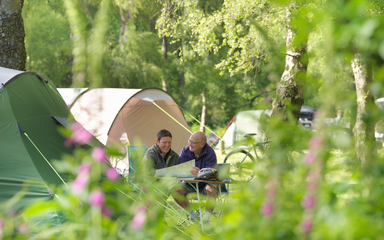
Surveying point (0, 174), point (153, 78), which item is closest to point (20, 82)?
point (0, 174)

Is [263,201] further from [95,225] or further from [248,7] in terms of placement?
[248,7]

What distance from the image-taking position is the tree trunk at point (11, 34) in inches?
185

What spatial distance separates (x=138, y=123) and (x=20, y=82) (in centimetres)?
340

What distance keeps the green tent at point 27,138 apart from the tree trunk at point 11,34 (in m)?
1.20

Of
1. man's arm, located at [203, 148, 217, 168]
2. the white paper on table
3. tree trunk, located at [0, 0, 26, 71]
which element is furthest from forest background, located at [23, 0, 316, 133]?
the white paper on table

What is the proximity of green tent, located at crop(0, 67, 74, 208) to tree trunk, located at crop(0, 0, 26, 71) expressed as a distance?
47.2 inches

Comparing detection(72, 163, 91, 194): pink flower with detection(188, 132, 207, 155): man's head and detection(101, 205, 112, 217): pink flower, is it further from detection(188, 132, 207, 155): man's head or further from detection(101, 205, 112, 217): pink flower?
detection(188, 132, 207, 155): man's head

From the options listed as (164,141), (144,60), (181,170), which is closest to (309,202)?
(181,170)

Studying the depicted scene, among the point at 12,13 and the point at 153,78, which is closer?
the point at 12,13

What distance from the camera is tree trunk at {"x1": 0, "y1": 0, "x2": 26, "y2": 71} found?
469 cm

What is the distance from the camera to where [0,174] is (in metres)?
3.12

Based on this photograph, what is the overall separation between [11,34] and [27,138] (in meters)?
2.08

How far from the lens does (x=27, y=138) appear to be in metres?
3.36

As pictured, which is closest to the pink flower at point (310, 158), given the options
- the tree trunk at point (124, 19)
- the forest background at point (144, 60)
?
the forest background at point (144, 60)
